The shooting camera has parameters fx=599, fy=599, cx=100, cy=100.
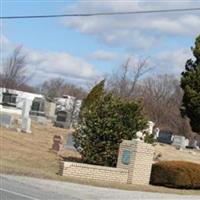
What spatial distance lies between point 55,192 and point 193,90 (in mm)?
19842

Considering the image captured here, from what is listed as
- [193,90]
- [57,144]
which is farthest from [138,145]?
[193,90]

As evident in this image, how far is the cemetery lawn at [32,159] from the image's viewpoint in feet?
66.3

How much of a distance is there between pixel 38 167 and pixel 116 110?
4147mm

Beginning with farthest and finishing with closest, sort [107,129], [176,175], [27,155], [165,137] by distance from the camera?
[165,137]
[27,155]
[107,129]
[176,175]

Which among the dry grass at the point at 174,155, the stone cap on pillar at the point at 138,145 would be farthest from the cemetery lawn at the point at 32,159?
the dry grass at the point at 174,155

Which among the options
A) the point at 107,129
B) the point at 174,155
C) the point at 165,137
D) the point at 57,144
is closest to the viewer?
the point at 107,129

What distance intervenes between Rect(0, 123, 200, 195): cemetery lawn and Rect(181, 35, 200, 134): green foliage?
7.78 m

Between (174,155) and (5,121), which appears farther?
(174,155)

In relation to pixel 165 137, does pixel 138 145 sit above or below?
above

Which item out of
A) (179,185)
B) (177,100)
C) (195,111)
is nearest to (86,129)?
(179,185)

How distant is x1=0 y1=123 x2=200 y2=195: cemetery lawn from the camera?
20211 mm

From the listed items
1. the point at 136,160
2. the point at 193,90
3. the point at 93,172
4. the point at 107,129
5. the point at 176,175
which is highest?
the point at 193,90

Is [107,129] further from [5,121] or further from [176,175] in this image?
[5,121]

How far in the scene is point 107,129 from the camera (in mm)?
24359
